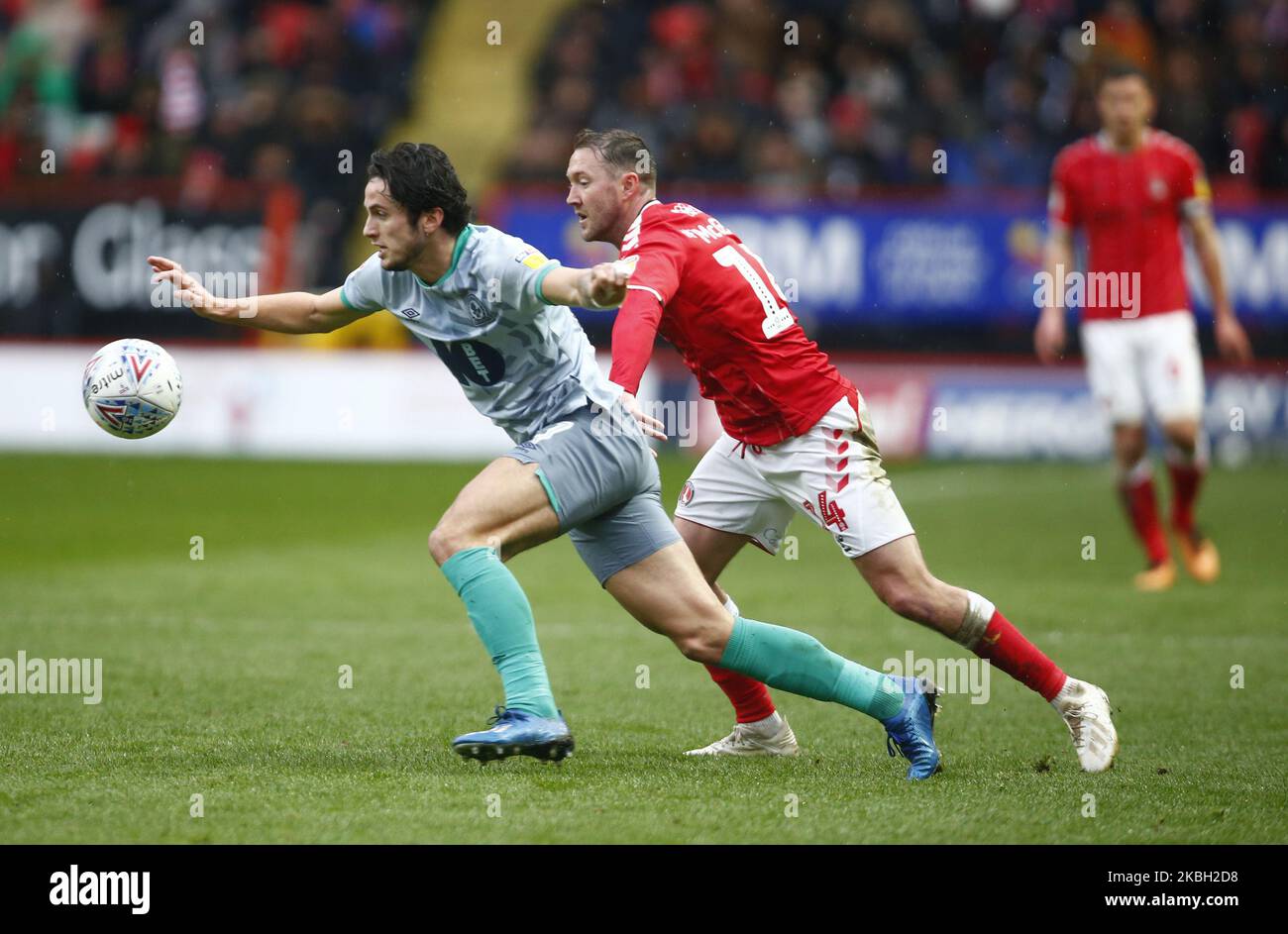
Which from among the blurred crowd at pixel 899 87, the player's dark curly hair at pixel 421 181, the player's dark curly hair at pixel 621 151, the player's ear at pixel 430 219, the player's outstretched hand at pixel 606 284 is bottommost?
the player's outstretched hand at pixel 606 284

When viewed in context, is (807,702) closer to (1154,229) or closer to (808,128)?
(1154,229)

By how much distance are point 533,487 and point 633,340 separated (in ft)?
1.95

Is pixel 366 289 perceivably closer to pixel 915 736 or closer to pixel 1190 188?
pixel 915 736

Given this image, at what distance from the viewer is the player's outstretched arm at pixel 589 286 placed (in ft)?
16.7

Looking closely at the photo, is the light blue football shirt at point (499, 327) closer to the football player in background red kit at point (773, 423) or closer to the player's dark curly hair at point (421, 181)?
the player's dark curly hair at point (421, 181)

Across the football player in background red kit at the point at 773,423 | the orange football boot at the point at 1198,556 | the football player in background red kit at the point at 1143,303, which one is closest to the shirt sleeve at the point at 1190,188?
the football player in background red kit at the point at 1143,303

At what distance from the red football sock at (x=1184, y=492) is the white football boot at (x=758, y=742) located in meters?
5.32

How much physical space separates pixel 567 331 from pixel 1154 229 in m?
5.83

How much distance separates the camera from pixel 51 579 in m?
10.6

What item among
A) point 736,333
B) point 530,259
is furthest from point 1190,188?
point 530,259

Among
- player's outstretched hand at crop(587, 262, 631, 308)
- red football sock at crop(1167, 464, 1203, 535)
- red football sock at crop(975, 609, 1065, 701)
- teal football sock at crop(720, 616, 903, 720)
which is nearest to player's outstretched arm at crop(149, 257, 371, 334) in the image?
player's outstretched hand at crop(587, 262, 631, 308)

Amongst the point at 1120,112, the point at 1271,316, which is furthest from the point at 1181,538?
the point at 1271,316

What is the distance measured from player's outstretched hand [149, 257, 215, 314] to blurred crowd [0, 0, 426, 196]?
14301 millimetres

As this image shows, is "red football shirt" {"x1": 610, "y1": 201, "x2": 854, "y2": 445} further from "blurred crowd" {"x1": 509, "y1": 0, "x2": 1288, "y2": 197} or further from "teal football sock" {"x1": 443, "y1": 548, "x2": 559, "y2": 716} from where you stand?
"blurred crowd" {"x1": 509, "y1": 0, "x2": 1288, "y2": 197}
